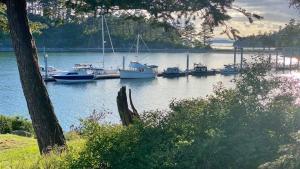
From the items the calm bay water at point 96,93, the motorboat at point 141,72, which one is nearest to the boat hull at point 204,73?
the calm bay water at point 96,93

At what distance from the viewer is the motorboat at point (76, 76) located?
213 ft

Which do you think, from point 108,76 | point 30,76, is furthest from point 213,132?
point 108,76

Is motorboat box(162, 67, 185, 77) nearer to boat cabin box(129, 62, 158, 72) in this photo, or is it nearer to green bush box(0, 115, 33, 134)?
boat cabin box(129, 62, 158, 72)

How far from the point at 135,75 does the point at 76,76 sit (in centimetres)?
985

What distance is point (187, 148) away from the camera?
22.0 feet

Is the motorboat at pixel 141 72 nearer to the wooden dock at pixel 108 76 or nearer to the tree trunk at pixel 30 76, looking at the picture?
the wooden dock at pixel 108 76

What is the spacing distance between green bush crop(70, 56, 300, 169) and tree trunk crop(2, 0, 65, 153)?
4.98 ft

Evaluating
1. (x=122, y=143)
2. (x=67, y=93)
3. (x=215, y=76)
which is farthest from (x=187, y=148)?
(x=215, y=76)

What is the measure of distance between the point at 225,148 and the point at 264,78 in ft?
6.08

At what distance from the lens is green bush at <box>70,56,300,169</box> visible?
22.0 ft

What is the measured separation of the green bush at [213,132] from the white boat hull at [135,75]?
62732 millimetres

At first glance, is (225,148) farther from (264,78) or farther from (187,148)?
(264,78)

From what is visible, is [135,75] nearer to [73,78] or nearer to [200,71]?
[73,78]

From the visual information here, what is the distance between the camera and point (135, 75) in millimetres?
72750
